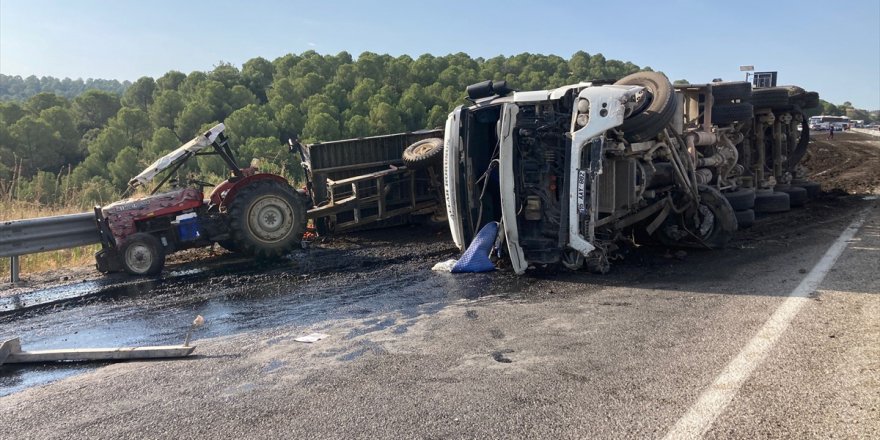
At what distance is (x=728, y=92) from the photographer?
1047 cm

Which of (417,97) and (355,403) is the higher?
(417,97)

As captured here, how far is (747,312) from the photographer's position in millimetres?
5145

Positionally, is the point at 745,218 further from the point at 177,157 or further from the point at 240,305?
the point at 177,157

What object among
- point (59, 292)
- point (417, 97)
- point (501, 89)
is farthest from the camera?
point (417, 97)

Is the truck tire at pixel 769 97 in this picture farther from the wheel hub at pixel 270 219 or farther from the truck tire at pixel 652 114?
the wheel hub at pixel 270 219

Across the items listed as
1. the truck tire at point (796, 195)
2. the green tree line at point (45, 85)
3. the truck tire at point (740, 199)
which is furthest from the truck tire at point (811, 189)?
the green tree line at point (45, 85)

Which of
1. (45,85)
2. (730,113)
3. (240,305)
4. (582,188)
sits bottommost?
(240,305)

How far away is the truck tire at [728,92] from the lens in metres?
10.5

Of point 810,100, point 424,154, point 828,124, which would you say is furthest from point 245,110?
point 828,124

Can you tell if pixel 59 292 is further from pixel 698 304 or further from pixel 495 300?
pixel 698 304

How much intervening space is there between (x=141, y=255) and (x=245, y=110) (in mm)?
23495

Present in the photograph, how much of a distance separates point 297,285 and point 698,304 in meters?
4.16

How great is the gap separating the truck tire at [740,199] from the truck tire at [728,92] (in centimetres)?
168

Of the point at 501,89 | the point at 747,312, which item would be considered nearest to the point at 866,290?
the point at 747,312
